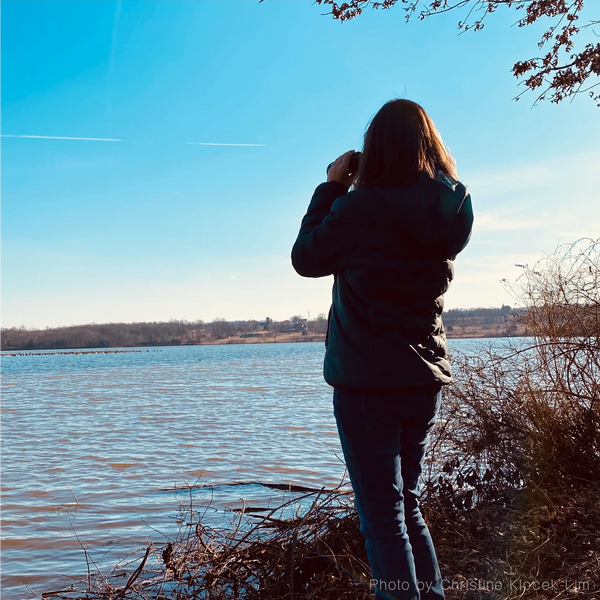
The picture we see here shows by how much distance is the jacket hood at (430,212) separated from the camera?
2.31 meters

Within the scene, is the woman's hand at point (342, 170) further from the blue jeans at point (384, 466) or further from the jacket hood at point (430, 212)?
the blue jeans at point (384, 466)

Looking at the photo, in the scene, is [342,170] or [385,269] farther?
[342,170]

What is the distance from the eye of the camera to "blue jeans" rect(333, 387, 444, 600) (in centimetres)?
228

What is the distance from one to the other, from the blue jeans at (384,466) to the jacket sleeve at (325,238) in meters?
0.49

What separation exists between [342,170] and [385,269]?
20.9 inches

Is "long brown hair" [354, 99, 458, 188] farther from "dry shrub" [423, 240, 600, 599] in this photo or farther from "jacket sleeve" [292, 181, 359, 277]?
"dry shrub" [423, 240, 600, 599]

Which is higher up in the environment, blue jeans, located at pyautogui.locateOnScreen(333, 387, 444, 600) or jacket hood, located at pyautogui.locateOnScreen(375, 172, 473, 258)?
jacket hood, located at pyautogui.locateOnScreen(375, 172, 473, 258)

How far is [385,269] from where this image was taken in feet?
7.61

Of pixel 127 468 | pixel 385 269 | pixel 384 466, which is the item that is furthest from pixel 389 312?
pixel 127 468

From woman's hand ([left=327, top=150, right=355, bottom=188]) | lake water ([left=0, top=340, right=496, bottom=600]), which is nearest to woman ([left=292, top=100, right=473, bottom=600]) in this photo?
woman's hand ([left=327, top=150, right=355, bottom=188])

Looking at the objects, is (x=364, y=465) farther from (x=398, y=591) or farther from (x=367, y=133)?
(x=367, y=133)

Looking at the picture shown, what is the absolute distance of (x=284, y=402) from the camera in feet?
60.9

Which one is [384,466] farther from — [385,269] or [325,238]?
[325,238]

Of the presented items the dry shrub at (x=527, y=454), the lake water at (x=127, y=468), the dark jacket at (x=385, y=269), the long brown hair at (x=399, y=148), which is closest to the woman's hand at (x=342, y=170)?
the long brown hair at (x=399, y=148)
